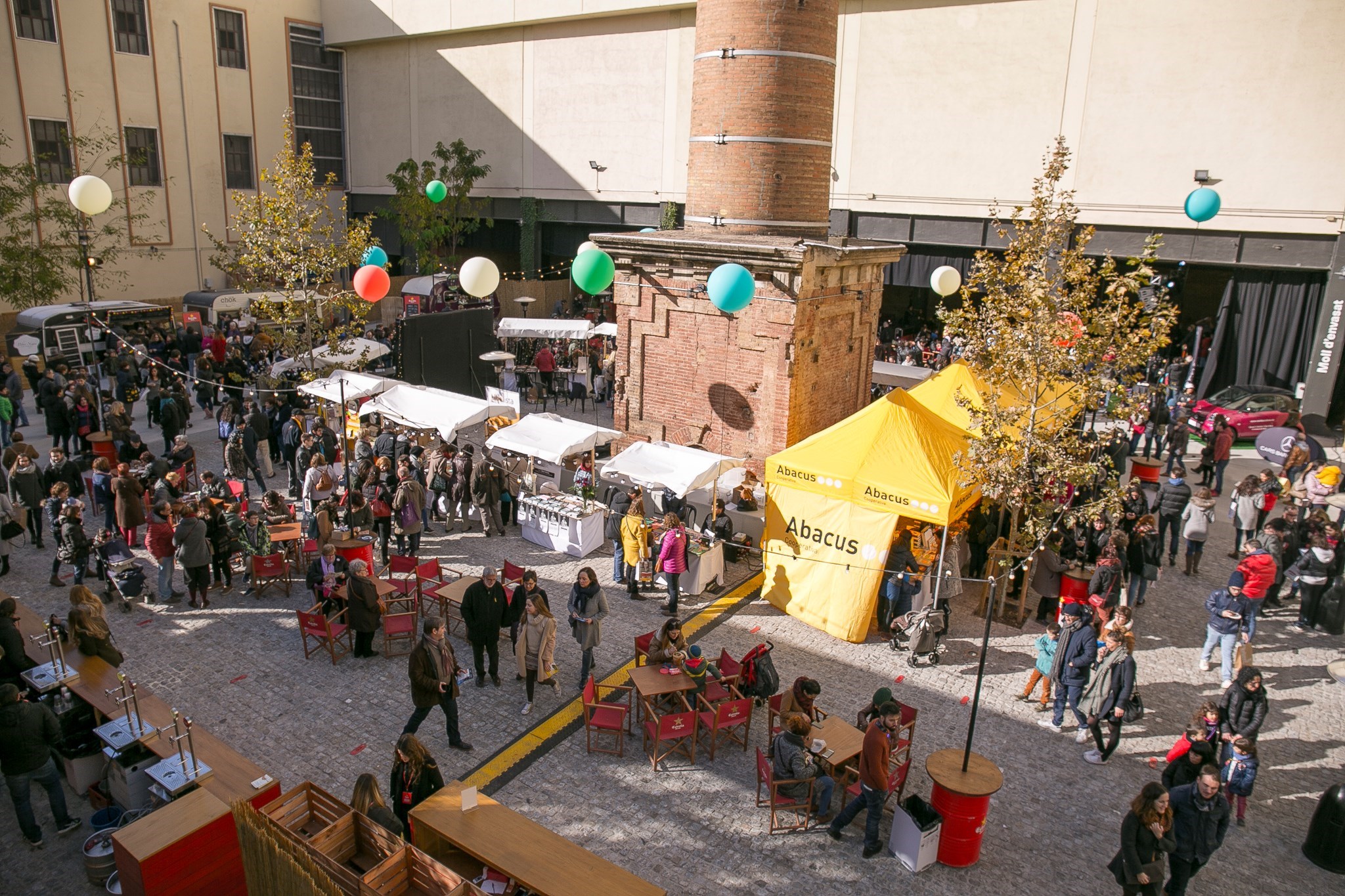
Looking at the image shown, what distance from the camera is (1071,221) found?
10.9m

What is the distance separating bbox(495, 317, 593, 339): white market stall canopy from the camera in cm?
2594

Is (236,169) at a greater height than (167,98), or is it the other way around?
(167,98)

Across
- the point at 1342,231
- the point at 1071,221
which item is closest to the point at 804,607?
the point at 1071,221

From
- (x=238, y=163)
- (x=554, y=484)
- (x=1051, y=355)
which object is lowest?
(x=554, y=484)

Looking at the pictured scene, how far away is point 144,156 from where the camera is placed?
108ft

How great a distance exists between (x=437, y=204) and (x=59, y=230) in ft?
42.7

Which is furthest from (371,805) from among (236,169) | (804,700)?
(236,169)

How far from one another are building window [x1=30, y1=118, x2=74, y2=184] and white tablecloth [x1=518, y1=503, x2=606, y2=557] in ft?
86.5

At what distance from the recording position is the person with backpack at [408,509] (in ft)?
42.5

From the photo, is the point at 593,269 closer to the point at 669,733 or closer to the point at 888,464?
the point at 888,464

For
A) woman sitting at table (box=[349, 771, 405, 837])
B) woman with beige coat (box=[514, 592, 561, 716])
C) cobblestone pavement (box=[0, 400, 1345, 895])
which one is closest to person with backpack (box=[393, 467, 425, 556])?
cobblestone pavement (box=[0, 400, 1345, 895])

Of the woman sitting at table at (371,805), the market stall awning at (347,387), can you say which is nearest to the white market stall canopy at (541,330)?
the market stall awning at (347,387)

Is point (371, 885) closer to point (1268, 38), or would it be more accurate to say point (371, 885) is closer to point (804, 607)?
point (804, 607)

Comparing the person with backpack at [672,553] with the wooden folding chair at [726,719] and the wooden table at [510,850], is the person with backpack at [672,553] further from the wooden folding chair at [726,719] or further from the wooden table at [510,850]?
the wooden table at [510,850]
